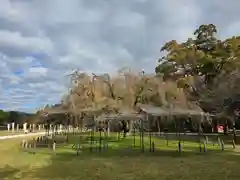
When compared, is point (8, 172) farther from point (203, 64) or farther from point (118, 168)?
point (203, 64)

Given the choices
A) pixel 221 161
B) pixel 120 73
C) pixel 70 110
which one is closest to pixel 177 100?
pixel 120 73

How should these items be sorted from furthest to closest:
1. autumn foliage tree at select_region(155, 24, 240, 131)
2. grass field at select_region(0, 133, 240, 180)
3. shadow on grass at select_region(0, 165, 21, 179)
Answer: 1. autumn foliage tree at select_region(155, 24, 240, 131)
2. shadow on grass at select_region(0, 165, 21, 179)
3. grass field at select_region(0, 133, 240, 180)

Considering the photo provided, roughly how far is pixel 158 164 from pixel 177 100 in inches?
663

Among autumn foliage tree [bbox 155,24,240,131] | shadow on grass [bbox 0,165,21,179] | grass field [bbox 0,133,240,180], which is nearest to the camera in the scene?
grass field [bbox 0,133,240,180]

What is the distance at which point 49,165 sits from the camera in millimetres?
19688

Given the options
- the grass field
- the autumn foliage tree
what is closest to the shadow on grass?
the grass field

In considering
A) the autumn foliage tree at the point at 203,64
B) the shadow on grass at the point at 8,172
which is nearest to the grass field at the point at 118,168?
the shadow on grass at the point at 8,172

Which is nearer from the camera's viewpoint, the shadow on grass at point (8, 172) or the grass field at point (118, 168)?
the grass field at point (118, 168)

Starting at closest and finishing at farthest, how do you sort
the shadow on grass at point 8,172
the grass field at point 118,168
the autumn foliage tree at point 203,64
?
the grass field at point 118,168, the shadow on grass at point 8,172, the autumn foliage tree at point 203,64

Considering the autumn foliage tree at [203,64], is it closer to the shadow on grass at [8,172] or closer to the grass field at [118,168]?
the grass field at [118,168]

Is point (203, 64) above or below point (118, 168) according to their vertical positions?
above

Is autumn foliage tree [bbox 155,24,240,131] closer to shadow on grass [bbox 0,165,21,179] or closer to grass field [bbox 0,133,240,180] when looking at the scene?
grass field [bbox 0,133,240,180]

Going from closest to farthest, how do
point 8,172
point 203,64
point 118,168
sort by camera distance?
point 8,172 < point 118,168 < point 203,64

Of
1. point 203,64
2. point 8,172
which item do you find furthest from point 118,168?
point 203,64
